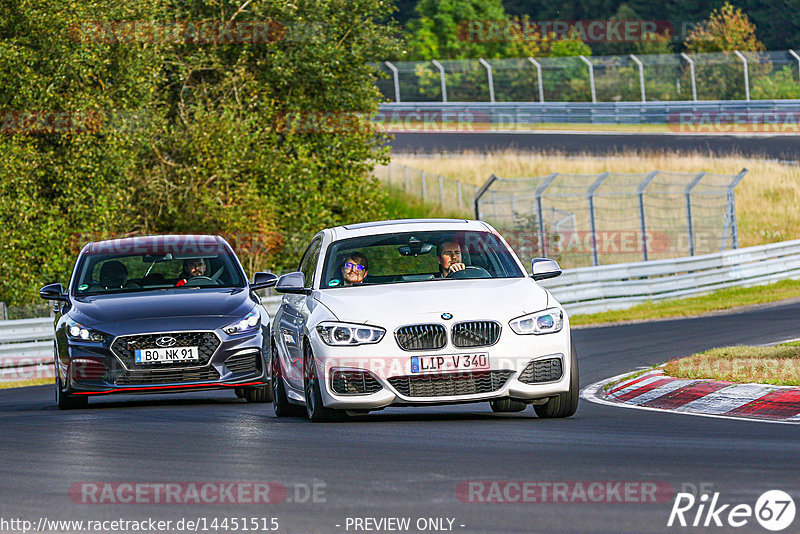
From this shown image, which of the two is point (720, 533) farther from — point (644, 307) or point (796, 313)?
point (644, 307)

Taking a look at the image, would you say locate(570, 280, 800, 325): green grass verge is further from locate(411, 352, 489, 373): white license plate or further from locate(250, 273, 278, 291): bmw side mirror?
locate(411, 352, 489, 373): white license plate

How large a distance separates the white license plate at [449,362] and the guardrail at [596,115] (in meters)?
41.0

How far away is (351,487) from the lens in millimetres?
7617

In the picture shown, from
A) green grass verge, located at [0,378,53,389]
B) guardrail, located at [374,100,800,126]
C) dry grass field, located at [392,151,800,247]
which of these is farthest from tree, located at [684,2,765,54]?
green grass verge, located at [0,378,53,389]

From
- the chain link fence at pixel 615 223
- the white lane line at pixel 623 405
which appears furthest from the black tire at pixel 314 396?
the chain link fence at pixel 615 223

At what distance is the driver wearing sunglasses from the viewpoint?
1139 cm

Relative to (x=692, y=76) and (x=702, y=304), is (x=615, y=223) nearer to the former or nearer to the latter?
(x=692, y=76)

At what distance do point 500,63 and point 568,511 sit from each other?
53.0 meters

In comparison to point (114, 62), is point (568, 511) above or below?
below

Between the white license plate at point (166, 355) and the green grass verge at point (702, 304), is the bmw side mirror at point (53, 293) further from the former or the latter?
the green grass verge at point (702, 304)

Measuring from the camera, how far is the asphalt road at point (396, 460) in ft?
22.5

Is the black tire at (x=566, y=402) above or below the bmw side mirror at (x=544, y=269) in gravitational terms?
below

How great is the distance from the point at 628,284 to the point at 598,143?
909 inches

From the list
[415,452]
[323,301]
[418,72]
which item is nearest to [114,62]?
[323,301]
